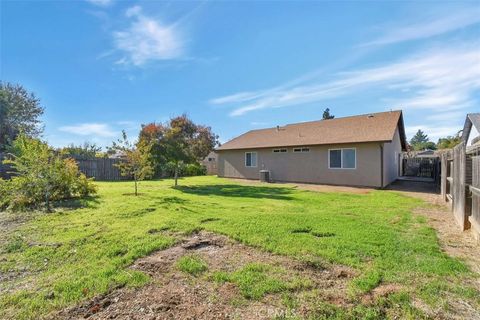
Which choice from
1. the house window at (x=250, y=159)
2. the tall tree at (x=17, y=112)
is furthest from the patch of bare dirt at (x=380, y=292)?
the tall tree at (x=17, y=112)

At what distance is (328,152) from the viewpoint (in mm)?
15812

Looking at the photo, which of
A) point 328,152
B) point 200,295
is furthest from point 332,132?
point 200,295

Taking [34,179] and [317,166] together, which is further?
[317,166]

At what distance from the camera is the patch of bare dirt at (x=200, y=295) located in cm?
259

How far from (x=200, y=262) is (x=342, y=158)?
13158 millimetres

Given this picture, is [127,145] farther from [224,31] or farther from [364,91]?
[364,91]

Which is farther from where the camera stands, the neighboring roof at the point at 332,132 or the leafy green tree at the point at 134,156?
the neighboring roof at the point at 332,132

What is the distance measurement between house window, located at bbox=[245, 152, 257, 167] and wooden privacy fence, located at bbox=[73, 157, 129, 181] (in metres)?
9.29

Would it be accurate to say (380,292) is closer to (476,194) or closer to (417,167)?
(476,194)

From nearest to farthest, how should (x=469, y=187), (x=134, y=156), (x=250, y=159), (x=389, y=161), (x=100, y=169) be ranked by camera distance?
(x=469, y=187), (x=134, y=156), (x=389, y=161), (x=100, y=169), (x=250, y=159)

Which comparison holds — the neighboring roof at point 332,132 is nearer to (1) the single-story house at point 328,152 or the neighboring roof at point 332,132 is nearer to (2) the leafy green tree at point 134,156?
(1) the single-story house at point 328,152

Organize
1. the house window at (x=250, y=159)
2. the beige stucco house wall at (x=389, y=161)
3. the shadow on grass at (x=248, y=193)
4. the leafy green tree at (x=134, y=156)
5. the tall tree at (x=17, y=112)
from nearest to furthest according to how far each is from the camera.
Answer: the shadow on grass at (x=248, y=193) < the leafy green tree at (x=134, y=156) < the beige stucco house wall at (x=389, y=161) < the house window at (x=250, y=159) < the tall tree at (x=17, y=112)

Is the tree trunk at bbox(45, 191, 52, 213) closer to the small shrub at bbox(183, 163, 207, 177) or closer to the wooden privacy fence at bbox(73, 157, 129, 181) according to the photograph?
the wooden privacy fence at bbox(73, 157, 129, 181)

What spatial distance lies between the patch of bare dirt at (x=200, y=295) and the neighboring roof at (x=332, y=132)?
1186 centimetres
